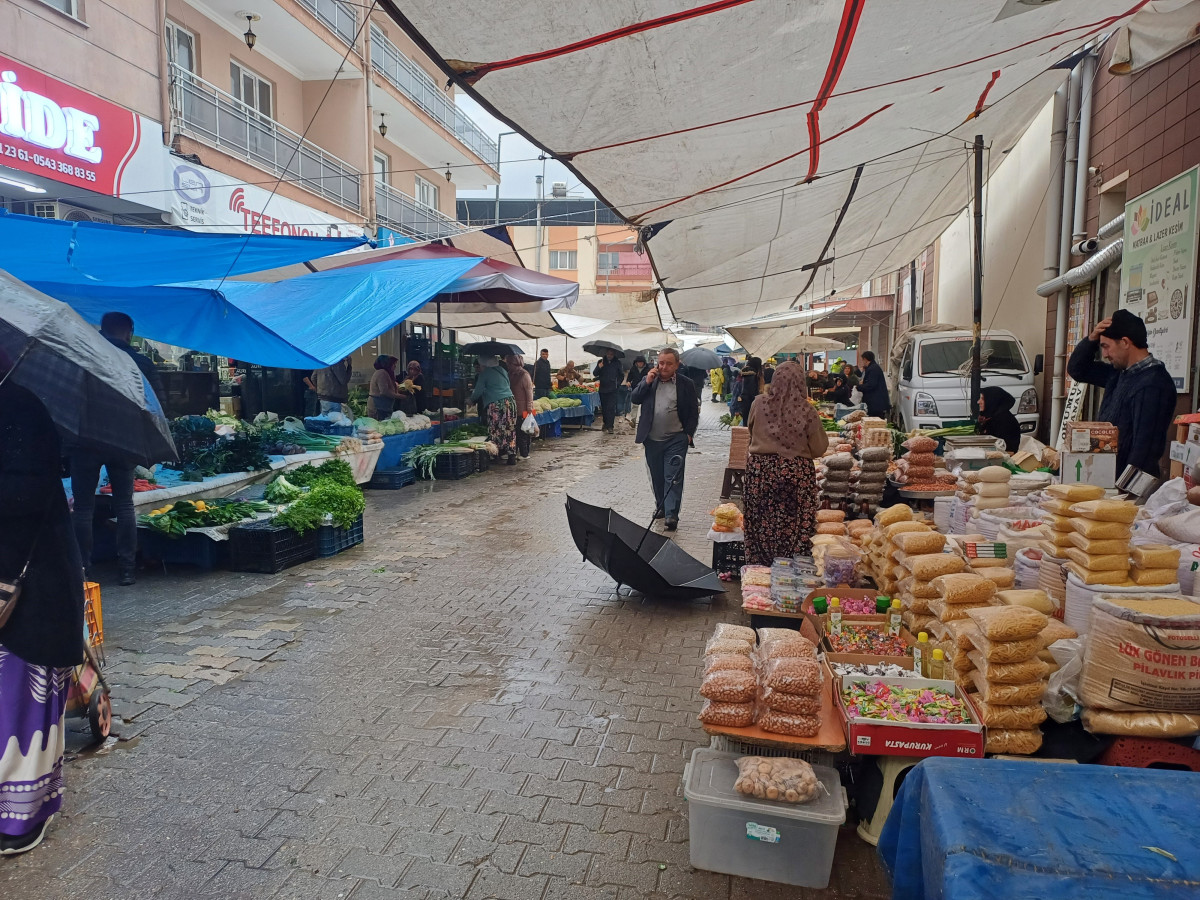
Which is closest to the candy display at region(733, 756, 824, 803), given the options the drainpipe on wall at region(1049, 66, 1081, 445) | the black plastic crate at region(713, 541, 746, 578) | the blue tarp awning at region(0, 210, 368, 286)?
the black plastic crate at region(713, 541, 746, 578)

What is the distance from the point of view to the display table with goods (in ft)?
5.22

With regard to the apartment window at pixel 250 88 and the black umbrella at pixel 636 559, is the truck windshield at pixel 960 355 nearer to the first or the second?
the black umbrella at pixel 636 559

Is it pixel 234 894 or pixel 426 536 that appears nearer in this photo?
pixel 234 894

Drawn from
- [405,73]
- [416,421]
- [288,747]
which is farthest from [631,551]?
[405,73]

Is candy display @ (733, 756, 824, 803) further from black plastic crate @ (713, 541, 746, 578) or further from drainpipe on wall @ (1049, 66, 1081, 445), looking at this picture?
drainpipe on wall @ (1049, 66, 1081, 445)

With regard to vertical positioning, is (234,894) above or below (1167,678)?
below

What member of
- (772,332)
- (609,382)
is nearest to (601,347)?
(609,382)

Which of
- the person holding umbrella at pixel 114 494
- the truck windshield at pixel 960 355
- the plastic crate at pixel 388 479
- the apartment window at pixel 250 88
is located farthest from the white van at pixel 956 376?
the apartment window at pixel 250 88

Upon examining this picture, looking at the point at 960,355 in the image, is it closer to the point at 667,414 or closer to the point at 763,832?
the point at 667,414

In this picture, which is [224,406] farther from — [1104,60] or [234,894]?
[1104,60]

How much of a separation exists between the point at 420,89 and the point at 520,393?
39.1ft

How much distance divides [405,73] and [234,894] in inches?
857

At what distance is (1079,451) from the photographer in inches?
201

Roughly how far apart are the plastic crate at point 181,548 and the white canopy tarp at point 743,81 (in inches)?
182
